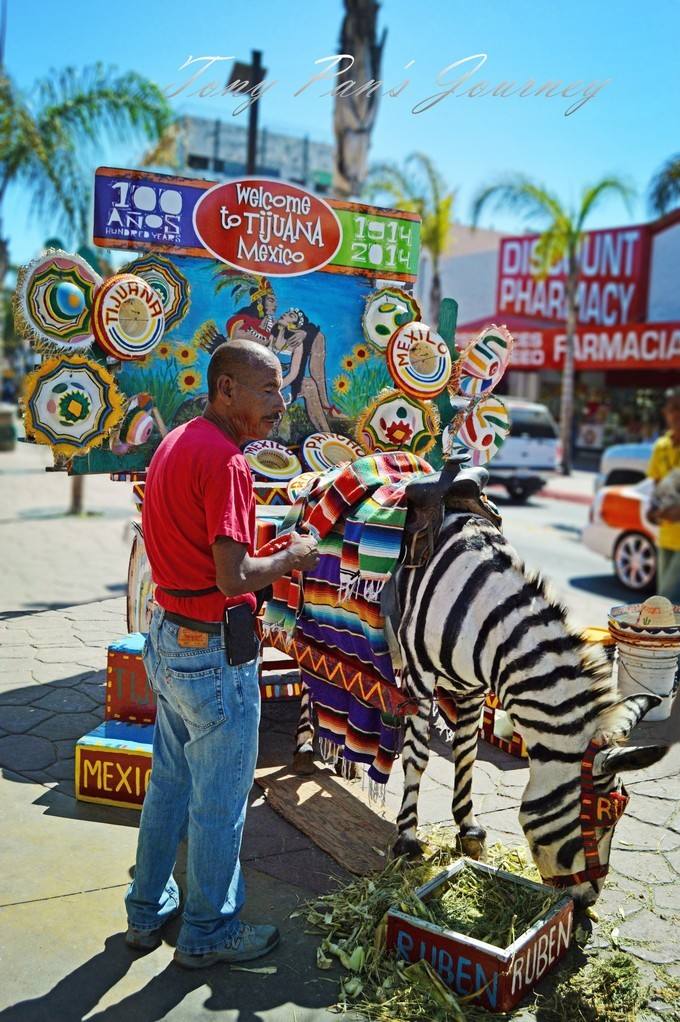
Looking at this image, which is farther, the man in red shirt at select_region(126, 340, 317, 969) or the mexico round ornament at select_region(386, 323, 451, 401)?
the mexico round ornament at select_region(386, 323, 451, 401)

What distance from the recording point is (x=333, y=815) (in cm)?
449

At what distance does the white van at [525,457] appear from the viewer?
18656 mm

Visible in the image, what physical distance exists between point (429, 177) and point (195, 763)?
24.0 metres

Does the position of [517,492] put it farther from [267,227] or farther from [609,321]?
[267,227]

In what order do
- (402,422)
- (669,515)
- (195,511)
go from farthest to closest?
(669,515), (402,422), (195,511)

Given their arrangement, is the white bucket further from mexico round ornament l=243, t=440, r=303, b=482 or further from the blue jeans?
the blue jeans

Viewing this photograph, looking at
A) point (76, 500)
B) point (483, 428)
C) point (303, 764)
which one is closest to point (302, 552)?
point (303, 764)

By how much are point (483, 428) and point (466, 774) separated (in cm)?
256

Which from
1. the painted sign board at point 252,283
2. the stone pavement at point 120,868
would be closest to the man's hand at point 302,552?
the stone pavement at point 120,868

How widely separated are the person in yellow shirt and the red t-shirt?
14.4 feet

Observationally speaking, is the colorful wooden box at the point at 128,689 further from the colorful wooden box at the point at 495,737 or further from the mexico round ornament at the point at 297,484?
the colorful wooden box at the point at 495,737

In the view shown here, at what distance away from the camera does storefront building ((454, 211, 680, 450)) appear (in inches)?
998

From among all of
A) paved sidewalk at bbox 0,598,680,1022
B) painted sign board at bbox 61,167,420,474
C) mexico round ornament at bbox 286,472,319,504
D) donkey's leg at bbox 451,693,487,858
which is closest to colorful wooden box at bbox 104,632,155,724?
paved sidewalk at bbox 0,598,680,1022

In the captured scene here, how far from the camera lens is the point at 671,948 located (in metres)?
3.55
